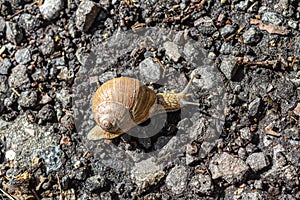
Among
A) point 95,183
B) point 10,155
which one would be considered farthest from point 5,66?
point 95,183

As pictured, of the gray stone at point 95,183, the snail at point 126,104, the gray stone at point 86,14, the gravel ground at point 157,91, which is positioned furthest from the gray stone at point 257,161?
the gray stone at point 86,14

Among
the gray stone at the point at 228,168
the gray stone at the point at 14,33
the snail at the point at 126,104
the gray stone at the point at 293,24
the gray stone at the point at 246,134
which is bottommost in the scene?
the gray stone at the point at 228,168

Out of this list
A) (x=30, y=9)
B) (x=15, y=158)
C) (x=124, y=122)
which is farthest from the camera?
(x=30, y=9)

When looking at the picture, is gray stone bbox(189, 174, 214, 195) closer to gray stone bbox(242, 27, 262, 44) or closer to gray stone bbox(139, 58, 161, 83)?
gray stone bbox(139, 58, 161, 83)

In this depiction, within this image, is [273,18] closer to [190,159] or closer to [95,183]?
[190,159]

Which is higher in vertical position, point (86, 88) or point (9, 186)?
point (86, 88)

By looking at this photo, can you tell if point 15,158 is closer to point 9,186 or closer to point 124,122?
point 9,186

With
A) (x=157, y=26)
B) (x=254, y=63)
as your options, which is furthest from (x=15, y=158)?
(x=254, y=63)

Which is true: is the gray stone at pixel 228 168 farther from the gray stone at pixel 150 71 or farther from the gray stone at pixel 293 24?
the gray stone at pixel 293 24
